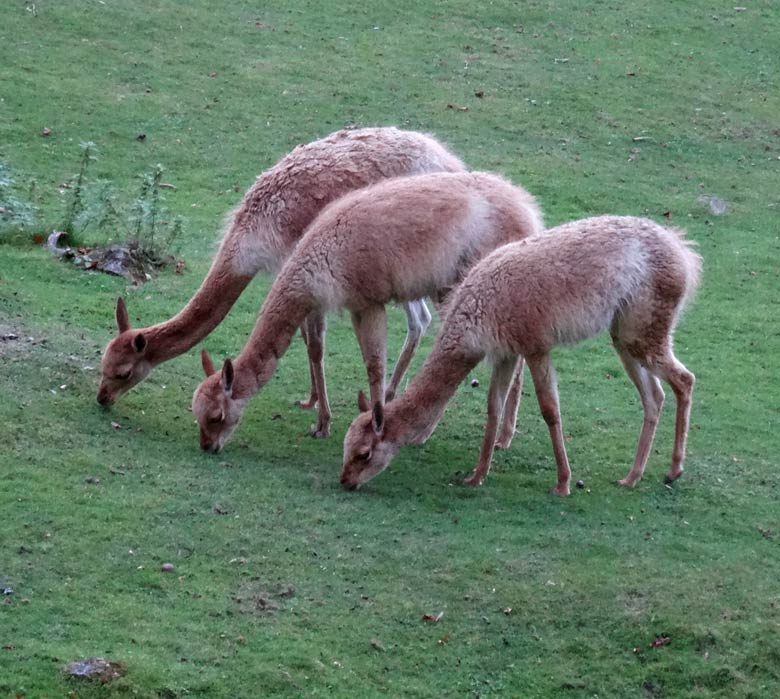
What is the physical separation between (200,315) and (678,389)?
141 inches

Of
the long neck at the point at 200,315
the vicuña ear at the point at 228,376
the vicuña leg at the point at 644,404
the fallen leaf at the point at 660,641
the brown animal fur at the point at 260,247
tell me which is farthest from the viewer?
the long neck at the point at 200,315

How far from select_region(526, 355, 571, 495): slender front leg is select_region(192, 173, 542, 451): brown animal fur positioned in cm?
113

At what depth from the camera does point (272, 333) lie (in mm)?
9539

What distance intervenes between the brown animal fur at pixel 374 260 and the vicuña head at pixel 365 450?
0.40 meters

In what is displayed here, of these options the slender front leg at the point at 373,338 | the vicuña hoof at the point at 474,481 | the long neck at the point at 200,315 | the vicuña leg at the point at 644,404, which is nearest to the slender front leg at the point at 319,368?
the slender front leg at the point at 373,338

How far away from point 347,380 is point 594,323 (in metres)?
2.91

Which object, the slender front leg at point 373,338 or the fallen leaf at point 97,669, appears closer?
the fallen leaf at point 97,669

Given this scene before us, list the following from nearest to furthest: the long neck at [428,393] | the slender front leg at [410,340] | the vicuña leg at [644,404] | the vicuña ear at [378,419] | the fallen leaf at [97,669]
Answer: the fallen leaf at [97,669] < the vicuña ear at [378,419] < the long neck at [428,393] < the vicuña leg at [644,404] < the slender front leg at [410,340]

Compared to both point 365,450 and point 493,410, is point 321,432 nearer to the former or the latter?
point 365,450

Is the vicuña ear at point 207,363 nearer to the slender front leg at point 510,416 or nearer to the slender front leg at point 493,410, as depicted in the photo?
the slender front leg at point 493,410

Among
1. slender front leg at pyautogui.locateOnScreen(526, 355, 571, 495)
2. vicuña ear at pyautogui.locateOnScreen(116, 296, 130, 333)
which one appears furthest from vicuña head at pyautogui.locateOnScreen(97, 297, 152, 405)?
slender front leg at pyautogui.locateOnScreen(526, 355, 571, 495)

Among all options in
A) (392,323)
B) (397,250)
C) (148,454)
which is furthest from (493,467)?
(392,323)

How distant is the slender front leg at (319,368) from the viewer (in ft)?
33.0

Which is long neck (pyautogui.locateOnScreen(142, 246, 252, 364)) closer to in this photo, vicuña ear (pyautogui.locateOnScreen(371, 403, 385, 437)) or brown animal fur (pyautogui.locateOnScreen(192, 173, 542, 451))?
brown animal fur (pyautogui.locateOnScreen(192, 173, 542, 451))
